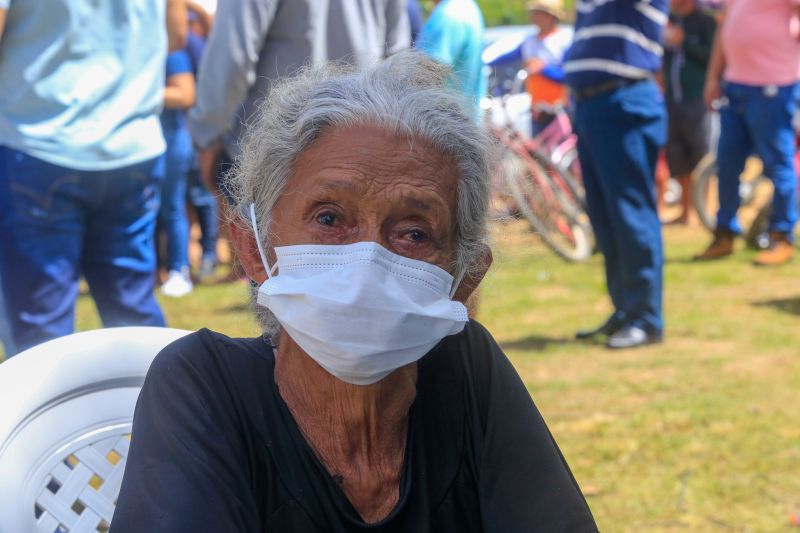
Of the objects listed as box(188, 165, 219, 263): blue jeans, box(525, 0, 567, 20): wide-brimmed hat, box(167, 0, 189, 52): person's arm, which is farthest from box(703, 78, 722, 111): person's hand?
box(167, 0, 189, 52): person's arm

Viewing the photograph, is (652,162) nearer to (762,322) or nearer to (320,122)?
(762,322)

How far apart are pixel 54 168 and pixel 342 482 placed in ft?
5.91

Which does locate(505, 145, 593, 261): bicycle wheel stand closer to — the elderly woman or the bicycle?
the bicycle

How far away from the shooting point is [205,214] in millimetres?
8398

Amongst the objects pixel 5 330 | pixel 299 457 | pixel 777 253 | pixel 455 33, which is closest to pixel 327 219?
pixel 299 457

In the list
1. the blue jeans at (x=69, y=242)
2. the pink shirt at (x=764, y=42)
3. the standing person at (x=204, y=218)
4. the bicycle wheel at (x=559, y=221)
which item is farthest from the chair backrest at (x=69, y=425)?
the bicycle wheel at (x=559, y=221)

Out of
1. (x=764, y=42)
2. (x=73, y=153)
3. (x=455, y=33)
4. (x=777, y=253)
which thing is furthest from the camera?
(x=777, y=253)

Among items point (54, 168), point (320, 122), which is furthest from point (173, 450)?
point (54, 168)

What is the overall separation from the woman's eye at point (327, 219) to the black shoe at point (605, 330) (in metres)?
4.07

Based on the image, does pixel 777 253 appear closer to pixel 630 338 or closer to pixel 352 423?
pixel 630 338

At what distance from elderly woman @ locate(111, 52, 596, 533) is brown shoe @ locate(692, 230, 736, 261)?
6.89 m

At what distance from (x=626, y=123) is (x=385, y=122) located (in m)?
3.65

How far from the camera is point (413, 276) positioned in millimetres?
1838

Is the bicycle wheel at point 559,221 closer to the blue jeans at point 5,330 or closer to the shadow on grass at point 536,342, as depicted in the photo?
the shadow on grass at point 536,342
